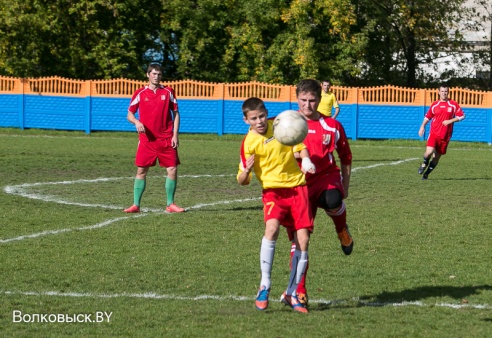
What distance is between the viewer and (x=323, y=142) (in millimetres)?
7832

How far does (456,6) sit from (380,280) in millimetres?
34894

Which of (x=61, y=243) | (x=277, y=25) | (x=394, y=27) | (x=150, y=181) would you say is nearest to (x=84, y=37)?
(x=277, y=25)

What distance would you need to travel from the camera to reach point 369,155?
993 inches

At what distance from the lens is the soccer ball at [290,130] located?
6906 mm

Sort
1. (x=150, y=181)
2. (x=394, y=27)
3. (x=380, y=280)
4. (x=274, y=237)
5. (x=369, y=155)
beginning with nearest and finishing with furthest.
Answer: (x=274, y=237)
(x=380, y=280)
(x=150, y=181)
(x=369, y=155)
(x=394, y=27)

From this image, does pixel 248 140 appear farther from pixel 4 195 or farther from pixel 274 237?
pixel 4 195

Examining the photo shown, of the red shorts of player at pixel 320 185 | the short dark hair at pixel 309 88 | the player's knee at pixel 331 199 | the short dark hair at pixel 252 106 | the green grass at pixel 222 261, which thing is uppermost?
the short dark hair at pixel 309 88

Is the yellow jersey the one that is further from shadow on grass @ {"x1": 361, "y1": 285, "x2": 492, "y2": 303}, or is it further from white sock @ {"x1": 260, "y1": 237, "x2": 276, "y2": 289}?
shadow on grass @ {"x1": 361, "y1": 285, "x2": 492, "y2": 303}

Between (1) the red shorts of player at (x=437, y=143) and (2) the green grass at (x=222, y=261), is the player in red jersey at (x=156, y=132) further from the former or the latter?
(1) the red shorts of player at (x=437, y=143)

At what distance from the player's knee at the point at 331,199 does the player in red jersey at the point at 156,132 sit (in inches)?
204

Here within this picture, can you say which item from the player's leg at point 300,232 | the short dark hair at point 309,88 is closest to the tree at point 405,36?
the short dark hair at point 309,88

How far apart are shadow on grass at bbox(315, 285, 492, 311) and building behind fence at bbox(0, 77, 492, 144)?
81.7ft

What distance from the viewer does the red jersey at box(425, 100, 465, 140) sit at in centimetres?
1933

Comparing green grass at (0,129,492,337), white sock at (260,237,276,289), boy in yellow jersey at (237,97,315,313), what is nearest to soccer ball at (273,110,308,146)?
boy in yellow jersey at (237,97,315,313)
